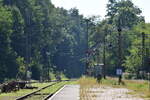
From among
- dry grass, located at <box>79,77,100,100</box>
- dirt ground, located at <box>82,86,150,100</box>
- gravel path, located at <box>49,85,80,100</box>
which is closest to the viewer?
gravel path, located at <box>49,85,80,100</box>

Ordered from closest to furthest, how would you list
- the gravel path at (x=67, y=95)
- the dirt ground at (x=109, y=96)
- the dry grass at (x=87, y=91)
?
the gravel path at (x=67, y=95) < the dirt ground at (x=109, y=96) < the dry grass at (x=87, y=91)

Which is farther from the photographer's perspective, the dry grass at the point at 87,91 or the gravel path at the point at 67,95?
the dry grass at the point at 87,91

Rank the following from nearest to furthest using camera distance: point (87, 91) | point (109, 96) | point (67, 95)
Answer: point (109, 96) < point (67, 95) < point (87, 91)

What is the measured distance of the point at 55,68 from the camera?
16850 cm

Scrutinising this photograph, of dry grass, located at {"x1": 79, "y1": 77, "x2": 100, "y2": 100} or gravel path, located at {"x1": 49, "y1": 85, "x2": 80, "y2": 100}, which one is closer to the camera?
gravel path, located at {"x1": 49, "y1": 85, "x2": 80, "y2": 100}

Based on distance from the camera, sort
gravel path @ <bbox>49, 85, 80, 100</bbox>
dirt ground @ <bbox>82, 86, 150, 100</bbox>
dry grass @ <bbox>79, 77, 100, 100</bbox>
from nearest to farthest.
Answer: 1. gravel path @ <bbox>49, 85, 80, 100</bbox>
2. dirt ground @ <bbox>82, 86, 150, 100</bbox>
3. dry grass @ <bbox>79, 77, 100, 100</bbox>

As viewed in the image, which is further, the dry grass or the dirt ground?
the dry grass

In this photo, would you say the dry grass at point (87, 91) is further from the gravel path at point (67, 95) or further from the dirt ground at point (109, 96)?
the gravel path at point (67, 95)

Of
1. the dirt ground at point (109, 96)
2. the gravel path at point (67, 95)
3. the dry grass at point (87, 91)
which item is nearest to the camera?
the gravel path at point (67, 95)

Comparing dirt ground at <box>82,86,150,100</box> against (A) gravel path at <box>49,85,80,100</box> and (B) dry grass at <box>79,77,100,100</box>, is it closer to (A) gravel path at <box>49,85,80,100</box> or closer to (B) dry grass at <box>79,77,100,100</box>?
(B) dry grass at <box>79,77,100,100</box>

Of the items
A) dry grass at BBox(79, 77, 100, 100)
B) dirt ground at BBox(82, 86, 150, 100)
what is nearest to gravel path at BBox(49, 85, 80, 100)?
dry grass at BBox(79, 77, 100, 100)

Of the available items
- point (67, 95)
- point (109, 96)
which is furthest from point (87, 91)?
point (109, 96)

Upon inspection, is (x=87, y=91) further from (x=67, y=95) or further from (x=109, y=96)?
(x=109, y=96)

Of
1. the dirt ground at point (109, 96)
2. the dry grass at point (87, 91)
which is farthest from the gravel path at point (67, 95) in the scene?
the dirt ground at point (109, 96)
